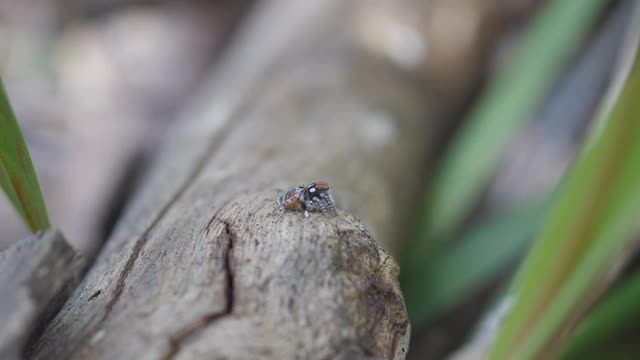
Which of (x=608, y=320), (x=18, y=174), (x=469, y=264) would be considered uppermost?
(x=18, y=174)

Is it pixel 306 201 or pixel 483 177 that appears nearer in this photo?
pixel 306 201

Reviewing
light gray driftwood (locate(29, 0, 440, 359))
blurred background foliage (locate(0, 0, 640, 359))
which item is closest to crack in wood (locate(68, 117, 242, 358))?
light gray driftwood (locate(29, 0, 440, 359))

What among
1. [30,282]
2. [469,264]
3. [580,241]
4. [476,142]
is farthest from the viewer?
[476,142]

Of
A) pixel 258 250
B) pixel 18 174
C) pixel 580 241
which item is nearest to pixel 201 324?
pixel 258 250

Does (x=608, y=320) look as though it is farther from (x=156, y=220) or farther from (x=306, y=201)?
(x=156, y=220)

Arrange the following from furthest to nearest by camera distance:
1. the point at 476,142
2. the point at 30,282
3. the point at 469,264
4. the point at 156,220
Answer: the point at 476,142
the point at 469,264
the point at 156,220
the point at 30,282

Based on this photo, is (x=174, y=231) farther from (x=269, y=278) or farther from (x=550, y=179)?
(x=550, y=179)

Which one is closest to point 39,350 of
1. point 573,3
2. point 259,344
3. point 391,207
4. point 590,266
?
point 259,344

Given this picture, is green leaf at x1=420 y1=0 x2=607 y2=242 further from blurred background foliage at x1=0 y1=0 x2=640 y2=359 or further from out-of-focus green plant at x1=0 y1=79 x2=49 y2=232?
out-of-focus green plant at x1=0 y1=79 x2=49 y2=232

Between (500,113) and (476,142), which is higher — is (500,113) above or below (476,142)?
above
